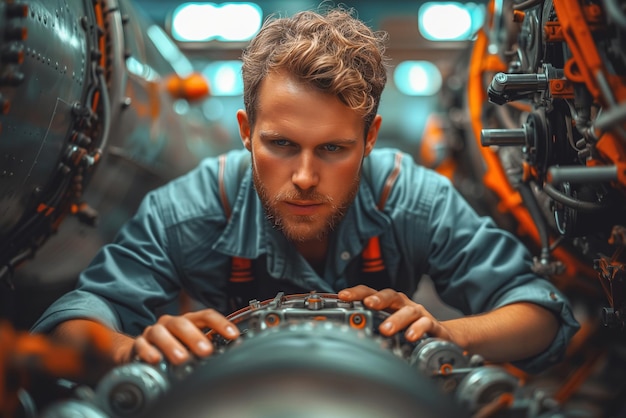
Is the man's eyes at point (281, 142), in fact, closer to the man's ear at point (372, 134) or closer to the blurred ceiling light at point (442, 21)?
the man's ear at point (372, 134)

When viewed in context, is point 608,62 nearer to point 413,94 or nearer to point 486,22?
point 486,22

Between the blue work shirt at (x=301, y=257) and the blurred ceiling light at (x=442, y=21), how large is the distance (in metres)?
4.34

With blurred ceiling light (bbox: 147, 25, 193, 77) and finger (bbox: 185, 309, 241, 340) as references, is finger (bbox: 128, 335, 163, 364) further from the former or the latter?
blurred ceiling light (bbox: 147, 25, 193, 77)

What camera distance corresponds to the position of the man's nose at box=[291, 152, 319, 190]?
1.43 meters

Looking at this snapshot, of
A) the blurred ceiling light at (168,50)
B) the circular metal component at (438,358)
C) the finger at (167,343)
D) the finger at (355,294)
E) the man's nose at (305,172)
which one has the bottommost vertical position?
the circular metal component at (438,358)

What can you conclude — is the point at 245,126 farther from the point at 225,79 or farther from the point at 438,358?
the point at 225,79

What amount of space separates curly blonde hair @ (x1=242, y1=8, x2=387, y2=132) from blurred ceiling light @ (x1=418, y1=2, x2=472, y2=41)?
4444 millimetres

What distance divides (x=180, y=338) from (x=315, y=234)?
512mm

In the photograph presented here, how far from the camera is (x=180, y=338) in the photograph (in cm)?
114

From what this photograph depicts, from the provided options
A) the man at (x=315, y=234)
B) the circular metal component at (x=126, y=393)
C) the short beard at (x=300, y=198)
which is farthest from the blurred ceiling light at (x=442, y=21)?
the circular metal component at (x=126, y=393)

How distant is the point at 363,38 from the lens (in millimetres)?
1617

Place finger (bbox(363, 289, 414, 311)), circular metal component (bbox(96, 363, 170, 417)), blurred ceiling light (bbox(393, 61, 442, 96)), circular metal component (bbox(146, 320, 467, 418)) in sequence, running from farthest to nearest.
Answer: blurred ceiling light (bbox(393, 61, 442, 96)) < finger (bbox(363, 289, 414, 311)) < circular metal component (bbox(96, 363, 170, 417)) < circular metal component (bbox(146, 320, 467, 418))

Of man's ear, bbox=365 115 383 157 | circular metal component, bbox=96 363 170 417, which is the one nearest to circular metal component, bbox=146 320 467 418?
circular metal component, bbox=96 363 170 417

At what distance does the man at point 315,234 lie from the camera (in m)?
1.44
